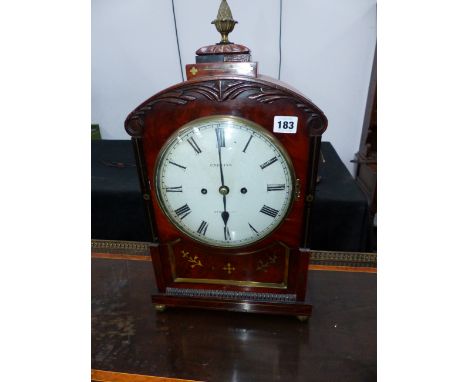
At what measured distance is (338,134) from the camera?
2.09m

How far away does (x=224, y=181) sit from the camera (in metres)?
0.65

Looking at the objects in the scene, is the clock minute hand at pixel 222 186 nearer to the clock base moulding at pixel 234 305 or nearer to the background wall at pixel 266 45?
the clock base moulding at pixel 234 305

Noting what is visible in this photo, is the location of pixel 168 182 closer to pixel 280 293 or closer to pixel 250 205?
pixel 250 205

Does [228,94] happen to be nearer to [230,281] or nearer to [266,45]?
[230,281]

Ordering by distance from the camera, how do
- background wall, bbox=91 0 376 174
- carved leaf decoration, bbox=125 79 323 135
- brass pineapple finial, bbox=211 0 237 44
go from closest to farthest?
carved leaf decoration, bbox=125 79 323 135 → brass pineapple finial, bbox=211 0 237 44 → background wall, bbox=91 0 376 174

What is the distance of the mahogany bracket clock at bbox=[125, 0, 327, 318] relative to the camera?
1.97ft

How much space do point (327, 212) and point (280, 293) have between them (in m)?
0.70

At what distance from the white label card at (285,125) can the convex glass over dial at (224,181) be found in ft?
0.07

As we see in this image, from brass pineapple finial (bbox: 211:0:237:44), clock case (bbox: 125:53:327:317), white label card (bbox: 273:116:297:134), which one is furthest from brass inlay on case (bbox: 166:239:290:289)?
brass pineapple finial (bbox: 211:0:237:44)

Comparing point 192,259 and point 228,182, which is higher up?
point 228,182

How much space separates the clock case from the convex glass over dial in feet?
0.06

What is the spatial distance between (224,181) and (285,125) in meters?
0.17

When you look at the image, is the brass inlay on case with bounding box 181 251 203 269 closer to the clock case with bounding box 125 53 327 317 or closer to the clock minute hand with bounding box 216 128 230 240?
the clock case with bounding box 125 53 327 317

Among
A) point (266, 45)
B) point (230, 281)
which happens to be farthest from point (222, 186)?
point (266, 45)
